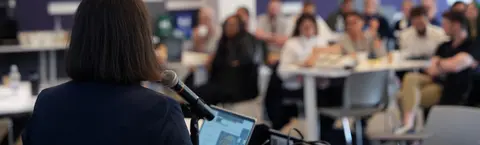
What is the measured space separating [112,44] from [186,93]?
224 millimetres

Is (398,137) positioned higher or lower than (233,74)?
higher

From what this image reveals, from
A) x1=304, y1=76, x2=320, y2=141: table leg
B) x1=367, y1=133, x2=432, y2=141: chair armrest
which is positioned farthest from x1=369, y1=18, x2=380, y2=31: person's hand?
x1=367, y1=133, x2=432, y2=141: chair armrest

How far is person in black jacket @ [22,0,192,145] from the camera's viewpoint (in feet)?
5.63

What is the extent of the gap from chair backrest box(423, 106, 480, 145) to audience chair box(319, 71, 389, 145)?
220 centimetres

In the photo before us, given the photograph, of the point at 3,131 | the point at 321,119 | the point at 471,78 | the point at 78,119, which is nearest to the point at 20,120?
the point at 3,131

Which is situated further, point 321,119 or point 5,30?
point 5,30

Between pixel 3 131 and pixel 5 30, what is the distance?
3804 mm

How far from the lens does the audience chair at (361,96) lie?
5586 mm

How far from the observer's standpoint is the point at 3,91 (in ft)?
15.2

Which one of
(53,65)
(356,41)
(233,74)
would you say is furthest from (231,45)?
(53,65)

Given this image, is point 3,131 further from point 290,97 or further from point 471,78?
point 471,78

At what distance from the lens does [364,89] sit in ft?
18.5

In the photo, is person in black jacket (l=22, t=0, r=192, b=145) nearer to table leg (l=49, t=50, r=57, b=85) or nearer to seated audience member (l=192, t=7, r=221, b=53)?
seated audience member (l=192, t=7, r=221, b=53)

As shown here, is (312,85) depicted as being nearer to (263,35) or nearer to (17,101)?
(17,101)
